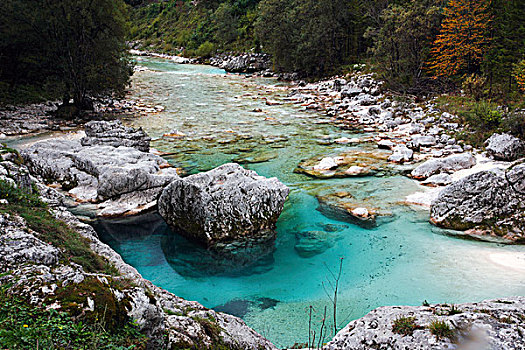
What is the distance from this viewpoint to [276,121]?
2234cm

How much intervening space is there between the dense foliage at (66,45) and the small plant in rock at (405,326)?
20.0 meters

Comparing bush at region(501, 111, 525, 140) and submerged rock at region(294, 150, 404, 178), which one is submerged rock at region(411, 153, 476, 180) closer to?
submerged rock at region(294, 150, 404, 178)

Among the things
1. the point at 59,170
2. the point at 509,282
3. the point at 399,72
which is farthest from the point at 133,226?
the point at 399,72

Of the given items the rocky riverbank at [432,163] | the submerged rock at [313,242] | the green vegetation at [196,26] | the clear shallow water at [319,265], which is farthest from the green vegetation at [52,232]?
the green vegetation at [196,26]

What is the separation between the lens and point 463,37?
21.7 metres

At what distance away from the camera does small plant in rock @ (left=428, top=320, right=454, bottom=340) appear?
3.46 metres

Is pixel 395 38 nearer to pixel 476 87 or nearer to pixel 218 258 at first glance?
pixel 476 87

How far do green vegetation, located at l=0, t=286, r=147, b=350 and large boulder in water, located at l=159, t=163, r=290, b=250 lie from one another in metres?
5.75

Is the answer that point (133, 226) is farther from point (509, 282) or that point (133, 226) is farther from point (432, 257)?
point (509, 282)

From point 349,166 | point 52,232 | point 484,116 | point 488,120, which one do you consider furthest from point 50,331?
point 484,116

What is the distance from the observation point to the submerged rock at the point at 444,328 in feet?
11.1

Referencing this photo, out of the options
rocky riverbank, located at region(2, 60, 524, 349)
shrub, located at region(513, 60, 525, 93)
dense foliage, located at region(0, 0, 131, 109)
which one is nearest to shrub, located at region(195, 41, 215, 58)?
rocky riverbank, located at region(2, 60, 524, 349)

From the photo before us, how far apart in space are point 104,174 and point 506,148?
13.8m

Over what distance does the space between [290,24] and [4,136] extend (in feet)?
105
